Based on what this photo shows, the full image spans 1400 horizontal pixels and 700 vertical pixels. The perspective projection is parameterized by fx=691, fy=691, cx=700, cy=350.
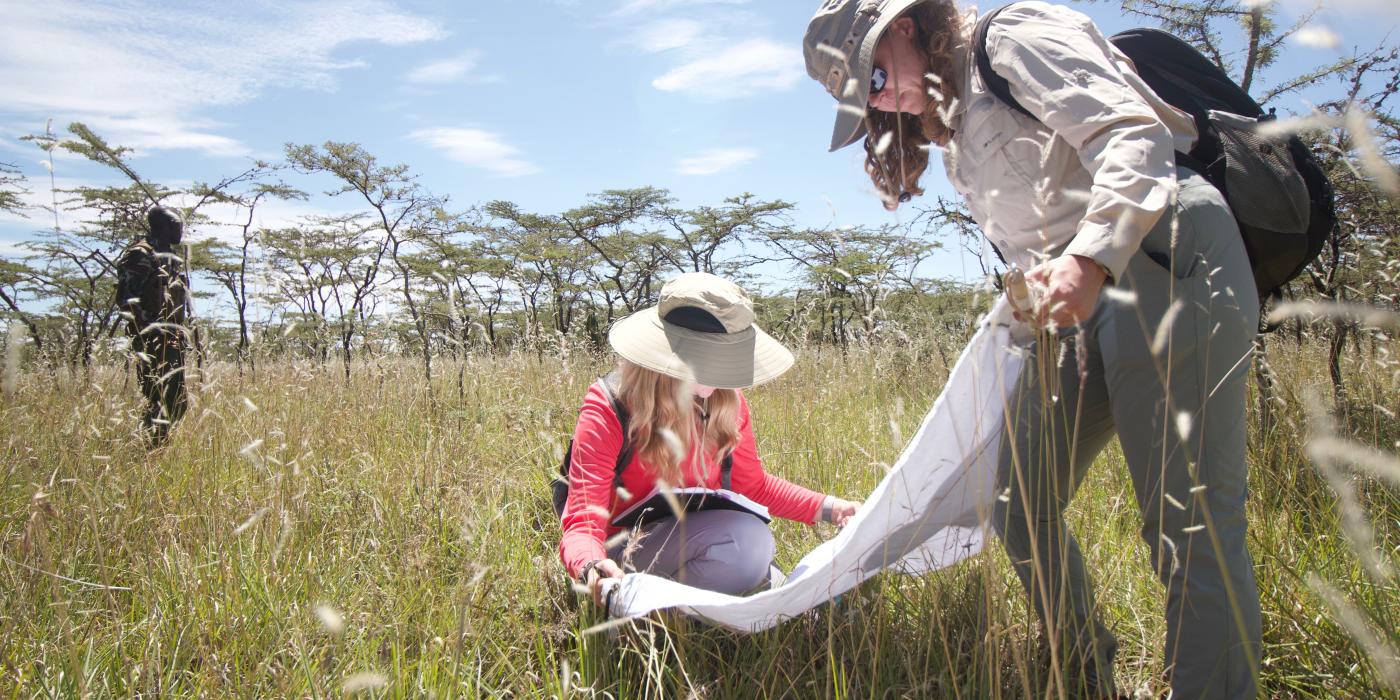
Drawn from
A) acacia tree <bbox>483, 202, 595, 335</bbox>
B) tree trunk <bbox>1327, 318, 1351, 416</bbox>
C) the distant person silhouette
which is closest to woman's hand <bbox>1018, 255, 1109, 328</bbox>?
tree trunk <bbox>1327, 318, 1351, 416</bbox>

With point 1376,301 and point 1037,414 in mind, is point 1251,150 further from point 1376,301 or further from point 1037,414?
point 1376,301

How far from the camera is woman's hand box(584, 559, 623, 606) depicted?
1.32m

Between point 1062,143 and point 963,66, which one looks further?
point 963,66

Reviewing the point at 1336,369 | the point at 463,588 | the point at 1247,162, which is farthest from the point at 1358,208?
the point at 463,588

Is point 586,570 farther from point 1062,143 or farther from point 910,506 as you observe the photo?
point 1062,143

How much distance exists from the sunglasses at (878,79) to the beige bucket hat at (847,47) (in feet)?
0.08

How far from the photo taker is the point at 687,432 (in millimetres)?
1693

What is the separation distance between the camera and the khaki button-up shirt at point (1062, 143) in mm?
1044

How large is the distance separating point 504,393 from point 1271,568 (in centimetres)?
413

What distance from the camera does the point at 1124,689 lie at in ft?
4.75

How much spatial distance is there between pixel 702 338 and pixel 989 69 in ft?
2.77

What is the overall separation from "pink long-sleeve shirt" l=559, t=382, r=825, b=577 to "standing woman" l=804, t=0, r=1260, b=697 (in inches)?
28.9

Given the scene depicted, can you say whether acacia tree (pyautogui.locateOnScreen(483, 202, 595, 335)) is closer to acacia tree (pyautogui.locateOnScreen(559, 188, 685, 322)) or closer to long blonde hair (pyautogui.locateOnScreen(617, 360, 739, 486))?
acacia tree (pyautogui.locateOnScreen(559, 188, 685, 322))

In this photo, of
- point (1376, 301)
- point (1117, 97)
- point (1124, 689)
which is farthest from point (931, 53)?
point (1376, 301)
